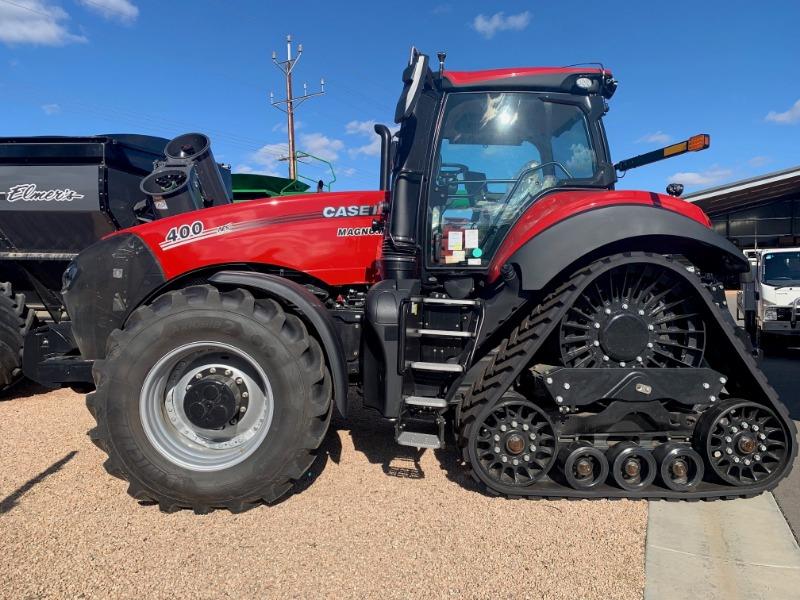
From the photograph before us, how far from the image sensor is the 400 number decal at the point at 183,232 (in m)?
3.43

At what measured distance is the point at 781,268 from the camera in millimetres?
8867

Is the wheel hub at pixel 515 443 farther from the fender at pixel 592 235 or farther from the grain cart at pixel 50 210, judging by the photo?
the grain cart at pixel 50 210

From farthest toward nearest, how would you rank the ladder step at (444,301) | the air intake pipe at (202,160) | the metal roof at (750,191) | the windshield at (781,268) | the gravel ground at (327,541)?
the metal roof at (750,191)
the windshield at (781,268)
the air intake pipe at (202,160)
the ladder step at (444,301)
the gravel ground at (327,541)

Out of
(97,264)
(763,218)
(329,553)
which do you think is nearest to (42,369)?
(97,264)

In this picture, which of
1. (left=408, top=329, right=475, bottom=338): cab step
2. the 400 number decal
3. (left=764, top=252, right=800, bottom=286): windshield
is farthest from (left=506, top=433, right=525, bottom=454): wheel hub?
(left=764, top=252, right=800, bottom=286): windshield

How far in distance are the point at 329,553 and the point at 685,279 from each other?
2.43 meters

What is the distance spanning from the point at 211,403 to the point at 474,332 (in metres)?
1.57

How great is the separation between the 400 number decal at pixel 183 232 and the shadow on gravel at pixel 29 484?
5.40ft

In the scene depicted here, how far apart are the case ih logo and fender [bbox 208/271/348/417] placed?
2957 mm

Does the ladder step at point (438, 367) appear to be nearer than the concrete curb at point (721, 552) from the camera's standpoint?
No

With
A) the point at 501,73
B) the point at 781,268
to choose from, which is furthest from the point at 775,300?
the point at 501,73

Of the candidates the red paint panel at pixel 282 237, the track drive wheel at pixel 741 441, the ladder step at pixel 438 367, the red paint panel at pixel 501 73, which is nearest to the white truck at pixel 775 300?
the track drive wheel at pixel 741 441

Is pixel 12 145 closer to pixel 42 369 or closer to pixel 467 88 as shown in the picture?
→ pixel 42 369

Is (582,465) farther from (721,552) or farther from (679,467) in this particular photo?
(721,552)
